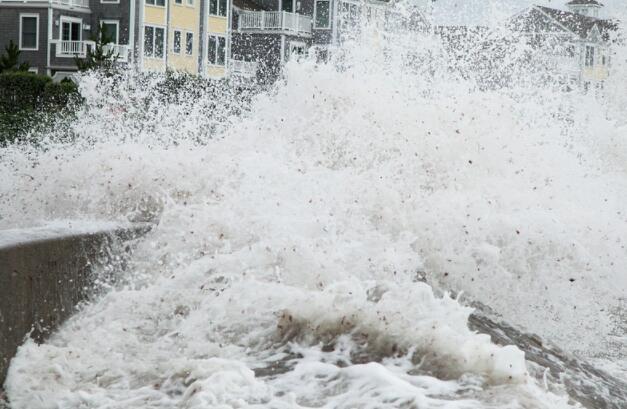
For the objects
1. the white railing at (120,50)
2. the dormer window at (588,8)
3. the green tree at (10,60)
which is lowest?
the green tree at (10,60)

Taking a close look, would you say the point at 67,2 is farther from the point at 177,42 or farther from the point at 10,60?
the point at 10,60

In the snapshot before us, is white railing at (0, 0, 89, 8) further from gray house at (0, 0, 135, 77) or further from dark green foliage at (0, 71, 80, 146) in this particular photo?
dark green foliage at (0, 71, 80, 146)

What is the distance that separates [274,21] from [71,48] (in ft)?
38.9

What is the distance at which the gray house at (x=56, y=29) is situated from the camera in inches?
1565

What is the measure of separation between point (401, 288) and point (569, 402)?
119cm

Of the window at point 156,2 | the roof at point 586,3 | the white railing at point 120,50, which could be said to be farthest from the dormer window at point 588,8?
the white railing at point 120,50

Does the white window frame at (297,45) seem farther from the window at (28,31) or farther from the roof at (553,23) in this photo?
the roof at (553,23)

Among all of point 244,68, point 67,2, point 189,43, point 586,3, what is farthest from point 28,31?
point 586,3

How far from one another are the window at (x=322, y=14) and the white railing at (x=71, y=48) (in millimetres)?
13652

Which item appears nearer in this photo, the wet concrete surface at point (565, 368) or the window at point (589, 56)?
the wet concrete surface at point (565, 368)

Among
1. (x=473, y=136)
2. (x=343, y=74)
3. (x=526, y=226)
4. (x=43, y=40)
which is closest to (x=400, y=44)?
(x=343, y=74)

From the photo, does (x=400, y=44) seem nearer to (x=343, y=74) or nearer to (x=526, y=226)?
(x=343, y=74)

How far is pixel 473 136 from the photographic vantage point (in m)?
10.3

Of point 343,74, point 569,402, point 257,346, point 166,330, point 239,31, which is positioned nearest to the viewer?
point 569,402
